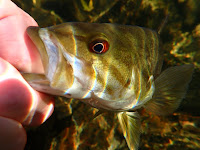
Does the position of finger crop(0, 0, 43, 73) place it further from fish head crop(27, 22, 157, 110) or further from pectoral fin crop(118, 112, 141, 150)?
pectoral fin crop(118, 112, 141, 150)

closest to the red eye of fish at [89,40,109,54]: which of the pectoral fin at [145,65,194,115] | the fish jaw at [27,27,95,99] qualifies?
the fish jaw at [27,27,95,99]

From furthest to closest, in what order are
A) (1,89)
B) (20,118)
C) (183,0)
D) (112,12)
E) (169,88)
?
(112,12) < (183,0) < (169,88) < (20,118) < (1,89)

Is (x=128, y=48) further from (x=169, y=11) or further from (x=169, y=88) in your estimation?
(x=169, y=11)

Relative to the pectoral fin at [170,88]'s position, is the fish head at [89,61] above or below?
above

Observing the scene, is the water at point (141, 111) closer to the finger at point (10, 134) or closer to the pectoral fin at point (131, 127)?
the pectoral fin at point (131, 127)

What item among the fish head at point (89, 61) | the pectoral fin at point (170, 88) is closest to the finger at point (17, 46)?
the fish head at point (89, 61)

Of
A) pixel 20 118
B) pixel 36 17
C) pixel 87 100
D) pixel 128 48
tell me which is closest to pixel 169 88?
pixel 128 48

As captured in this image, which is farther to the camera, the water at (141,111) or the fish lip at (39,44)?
the water at (141,111)

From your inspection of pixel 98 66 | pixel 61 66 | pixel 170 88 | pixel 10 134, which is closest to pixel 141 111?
pixel 170 88
